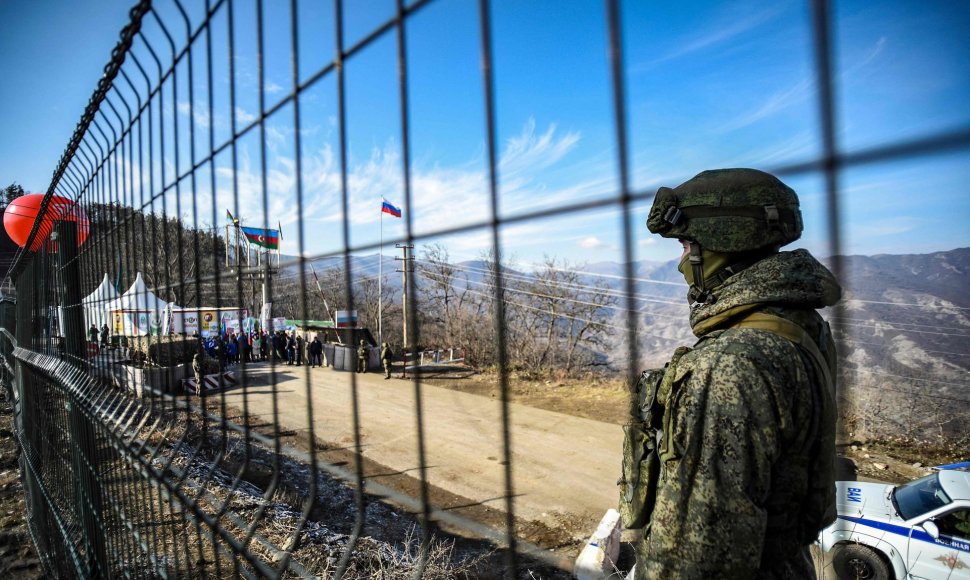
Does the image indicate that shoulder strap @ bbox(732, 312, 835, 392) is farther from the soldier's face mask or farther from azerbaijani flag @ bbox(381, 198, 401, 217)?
azerbaijani flag @ bbox(381, 198, 401, 217)

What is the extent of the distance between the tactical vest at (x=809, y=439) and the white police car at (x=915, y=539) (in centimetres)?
368

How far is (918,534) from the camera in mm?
4402

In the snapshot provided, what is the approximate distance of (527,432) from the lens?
11.7m

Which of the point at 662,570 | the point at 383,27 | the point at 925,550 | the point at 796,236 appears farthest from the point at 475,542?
the point at 383,27

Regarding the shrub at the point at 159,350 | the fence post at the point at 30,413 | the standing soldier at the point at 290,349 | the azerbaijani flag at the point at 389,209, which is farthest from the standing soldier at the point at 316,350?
the azerbaijani flag at the point at 389,209

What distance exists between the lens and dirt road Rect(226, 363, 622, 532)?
7938mm

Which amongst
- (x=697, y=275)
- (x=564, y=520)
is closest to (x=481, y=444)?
(x=564, y=520)

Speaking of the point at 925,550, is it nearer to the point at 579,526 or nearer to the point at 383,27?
the point at 579,526

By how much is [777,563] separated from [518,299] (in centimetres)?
1137

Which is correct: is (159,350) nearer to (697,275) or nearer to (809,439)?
(697,275)

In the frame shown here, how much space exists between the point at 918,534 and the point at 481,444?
25.2ft

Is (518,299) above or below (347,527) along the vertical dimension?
above

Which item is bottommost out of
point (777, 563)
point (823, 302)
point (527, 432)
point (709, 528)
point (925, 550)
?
point (527, 432)

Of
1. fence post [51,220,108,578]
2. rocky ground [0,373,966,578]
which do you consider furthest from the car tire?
fence post [51,220,108,578]
